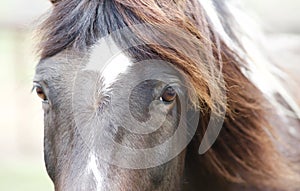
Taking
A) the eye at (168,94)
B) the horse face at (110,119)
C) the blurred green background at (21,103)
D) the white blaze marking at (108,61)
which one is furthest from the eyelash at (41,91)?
the blurred green background at (21,103)

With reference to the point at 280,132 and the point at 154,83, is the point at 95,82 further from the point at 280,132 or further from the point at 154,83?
the point at 280,132

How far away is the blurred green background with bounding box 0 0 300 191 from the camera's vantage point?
557 centimetres

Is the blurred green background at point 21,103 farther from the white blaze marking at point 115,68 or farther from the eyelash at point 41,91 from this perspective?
the white blaze marking at point 115,68

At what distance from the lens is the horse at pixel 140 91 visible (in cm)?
155

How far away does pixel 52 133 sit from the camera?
1.67 metres

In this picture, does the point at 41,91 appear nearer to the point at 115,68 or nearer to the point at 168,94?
the point at 115,68

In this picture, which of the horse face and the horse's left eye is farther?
the horse's left eye

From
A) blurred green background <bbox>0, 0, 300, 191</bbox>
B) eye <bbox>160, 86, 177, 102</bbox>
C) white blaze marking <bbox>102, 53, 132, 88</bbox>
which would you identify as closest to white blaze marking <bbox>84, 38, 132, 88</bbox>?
white blaze marking <bbox>102, 53, 132, 88</bbox>

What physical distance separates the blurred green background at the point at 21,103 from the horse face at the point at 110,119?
146 inches

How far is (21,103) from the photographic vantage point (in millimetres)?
6602

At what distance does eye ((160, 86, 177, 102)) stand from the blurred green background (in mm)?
3747

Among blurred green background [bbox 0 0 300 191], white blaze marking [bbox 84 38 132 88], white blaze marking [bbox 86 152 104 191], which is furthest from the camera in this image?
blurred green background [bbox 0 0 300 191]

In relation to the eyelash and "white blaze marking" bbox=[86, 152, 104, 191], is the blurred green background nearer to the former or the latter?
the eyelash

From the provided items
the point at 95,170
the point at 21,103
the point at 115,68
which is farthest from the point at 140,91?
the point at 21,103
